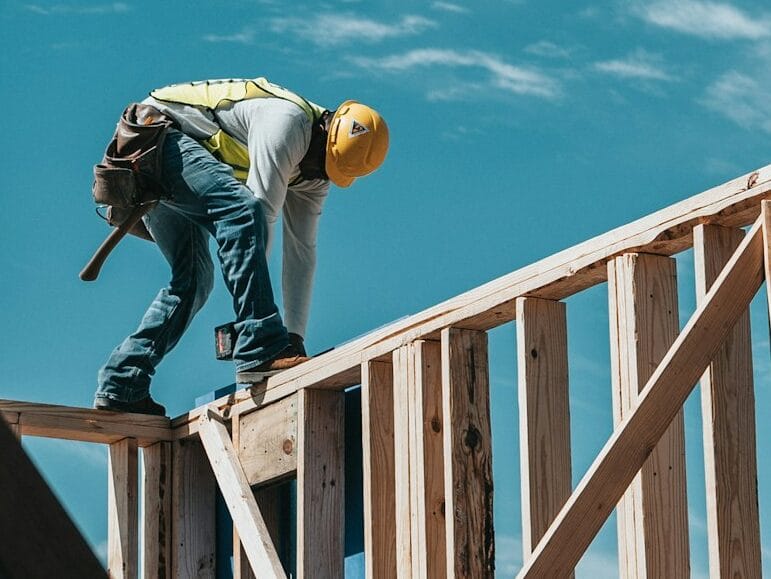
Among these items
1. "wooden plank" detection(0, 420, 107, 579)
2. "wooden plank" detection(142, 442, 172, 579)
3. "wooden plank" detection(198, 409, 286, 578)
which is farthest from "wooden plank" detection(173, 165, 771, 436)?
"wooden plank" detection(0, 420, 107, 579)

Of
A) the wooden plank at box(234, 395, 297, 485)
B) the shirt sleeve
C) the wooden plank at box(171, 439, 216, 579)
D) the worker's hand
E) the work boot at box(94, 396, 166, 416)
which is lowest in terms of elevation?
the wooden plank at box(171, 439, 216, 579)

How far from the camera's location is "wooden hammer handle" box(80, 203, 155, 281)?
6840mm

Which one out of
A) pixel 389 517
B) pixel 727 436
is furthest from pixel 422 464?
pixel 727 436

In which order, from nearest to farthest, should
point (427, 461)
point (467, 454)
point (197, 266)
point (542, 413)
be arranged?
point (542, 413) → point (467, 454) → point (427, 461) → point (197, 266)

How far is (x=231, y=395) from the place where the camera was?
6.71 meters

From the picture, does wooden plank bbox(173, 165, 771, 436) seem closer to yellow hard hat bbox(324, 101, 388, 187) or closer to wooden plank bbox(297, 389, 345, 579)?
wooden plank bbox(297, 389, 345, 579)

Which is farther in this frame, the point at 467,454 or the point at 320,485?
the point at 320,485

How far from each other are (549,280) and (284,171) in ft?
6.69

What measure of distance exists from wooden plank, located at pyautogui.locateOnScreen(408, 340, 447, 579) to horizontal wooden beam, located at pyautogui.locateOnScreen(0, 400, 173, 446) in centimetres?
218

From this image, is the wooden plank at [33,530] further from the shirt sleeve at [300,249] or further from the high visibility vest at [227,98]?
the shirt sleeve at [300,249]

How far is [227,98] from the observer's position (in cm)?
673

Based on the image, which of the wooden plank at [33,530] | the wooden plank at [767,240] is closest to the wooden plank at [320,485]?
the wooden plank at [767,240]

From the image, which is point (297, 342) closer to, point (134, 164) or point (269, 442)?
point (269, 442)

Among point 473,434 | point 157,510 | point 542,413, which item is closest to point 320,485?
point 473,434
